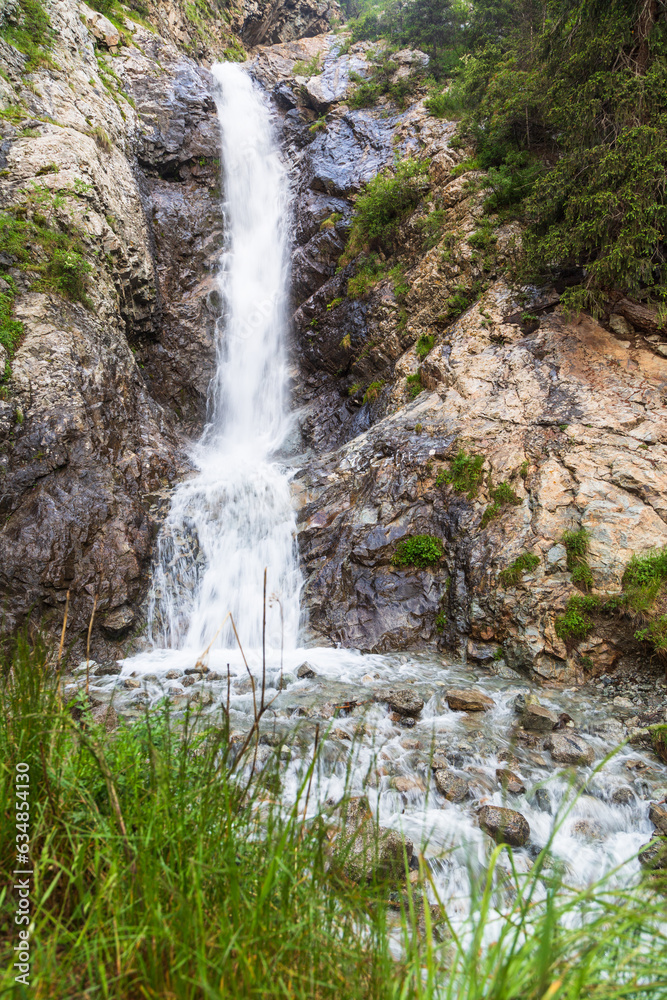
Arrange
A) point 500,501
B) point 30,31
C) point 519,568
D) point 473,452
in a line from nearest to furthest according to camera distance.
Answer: point 519,568, point 500,501, point 473,452, point 30,31

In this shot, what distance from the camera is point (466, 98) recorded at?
13102mm

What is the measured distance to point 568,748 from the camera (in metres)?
4.44

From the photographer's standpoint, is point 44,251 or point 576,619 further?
point 44,251

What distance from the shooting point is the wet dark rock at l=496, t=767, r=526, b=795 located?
393 cm

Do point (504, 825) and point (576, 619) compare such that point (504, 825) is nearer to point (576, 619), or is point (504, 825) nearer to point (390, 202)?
point (576, 619)

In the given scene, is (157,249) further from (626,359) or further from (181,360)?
(626,359)

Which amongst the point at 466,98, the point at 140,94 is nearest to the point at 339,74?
the point at 140,94

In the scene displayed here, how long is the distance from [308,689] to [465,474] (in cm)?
429

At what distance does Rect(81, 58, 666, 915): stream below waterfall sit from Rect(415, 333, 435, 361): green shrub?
4106 mm

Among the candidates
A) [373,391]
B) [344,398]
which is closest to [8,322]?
[344,398]

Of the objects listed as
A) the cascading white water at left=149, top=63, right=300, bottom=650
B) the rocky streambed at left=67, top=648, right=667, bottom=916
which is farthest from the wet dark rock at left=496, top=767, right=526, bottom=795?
the cascading white water at left=149, top=63, right=300, bottom=650

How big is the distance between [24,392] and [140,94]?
47.8 ft

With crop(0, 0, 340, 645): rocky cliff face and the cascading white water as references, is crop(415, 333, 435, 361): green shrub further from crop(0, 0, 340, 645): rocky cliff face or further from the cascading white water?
crop(0, 0, 340, 645): rocky cliff face

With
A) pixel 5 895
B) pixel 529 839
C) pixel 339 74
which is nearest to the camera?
pixel 5 895
